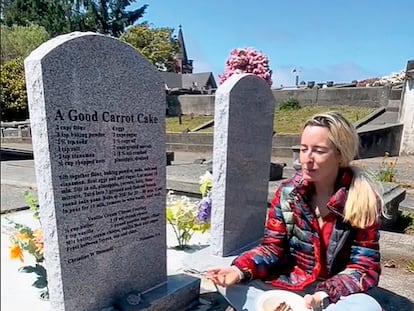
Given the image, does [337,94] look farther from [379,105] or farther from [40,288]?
[40,288]

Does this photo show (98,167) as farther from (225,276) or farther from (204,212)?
(204,212)

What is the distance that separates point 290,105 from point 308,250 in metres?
20.0

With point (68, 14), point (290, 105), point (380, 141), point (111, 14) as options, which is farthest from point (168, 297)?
point (290, 105)

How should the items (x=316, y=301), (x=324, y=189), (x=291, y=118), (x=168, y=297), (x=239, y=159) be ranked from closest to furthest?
(x=316, y=301)
(x=324, y=189)
(x=168, y=297)
(x=239, y=159)
(x=291, y=118)

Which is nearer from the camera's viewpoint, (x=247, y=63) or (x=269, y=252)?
(x=269, y=252)

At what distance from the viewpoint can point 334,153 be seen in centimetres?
192

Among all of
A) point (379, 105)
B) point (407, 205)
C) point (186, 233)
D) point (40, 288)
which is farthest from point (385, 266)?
point (379, 105)

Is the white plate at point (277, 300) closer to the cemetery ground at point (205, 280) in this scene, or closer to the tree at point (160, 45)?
the cemetery ground at point (205, 280)

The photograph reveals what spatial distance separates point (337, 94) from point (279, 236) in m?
20.4

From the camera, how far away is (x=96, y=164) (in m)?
2.04

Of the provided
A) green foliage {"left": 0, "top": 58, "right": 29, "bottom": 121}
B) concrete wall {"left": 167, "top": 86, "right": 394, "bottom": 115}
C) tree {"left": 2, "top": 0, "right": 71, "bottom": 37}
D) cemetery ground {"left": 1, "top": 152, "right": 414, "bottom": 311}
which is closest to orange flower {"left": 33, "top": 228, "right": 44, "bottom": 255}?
cemetery ground {"left": 1, "top": 152, "right": 414, "bottom": 311}

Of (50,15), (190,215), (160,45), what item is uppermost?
(160,45)

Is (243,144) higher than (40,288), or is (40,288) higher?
(243,144)

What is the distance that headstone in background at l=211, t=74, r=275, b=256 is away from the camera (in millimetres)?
2977
